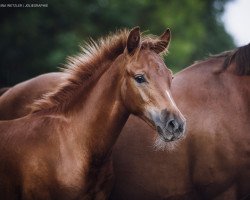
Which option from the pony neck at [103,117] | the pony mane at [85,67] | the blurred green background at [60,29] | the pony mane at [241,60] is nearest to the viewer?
the pony neck at [103,117]

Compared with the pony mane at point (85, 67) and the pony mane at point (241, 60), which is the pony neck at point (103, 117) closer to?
the pony mane at point (85, 67)

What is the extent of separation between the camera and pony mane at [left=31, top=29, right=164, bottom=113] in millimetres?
5723

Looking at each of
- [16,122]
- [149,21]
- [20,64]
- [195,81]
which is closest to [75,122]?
[16,122]

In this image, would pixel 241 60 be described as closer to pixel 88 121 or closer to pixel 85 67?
pixel 85 67

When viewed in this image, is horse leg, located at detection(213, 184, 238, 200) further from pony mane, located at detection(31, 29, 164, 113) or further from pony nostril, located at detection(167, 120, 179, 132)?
pony mane, located at detection(31, 29, 164, 113)

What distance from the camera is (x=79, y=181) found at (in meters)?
5.38

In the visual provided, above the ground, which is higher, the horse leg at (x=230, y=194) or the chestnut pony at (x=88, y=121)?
the chestnut pony at (x=88, y=121)

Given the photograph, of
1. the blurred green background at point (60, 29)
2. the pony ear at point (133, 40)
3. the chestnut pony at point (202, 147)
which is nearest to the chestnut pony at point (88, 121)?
the pony ear at point (133, 40)

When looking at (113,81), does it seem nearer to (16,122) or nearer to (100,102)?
(100,102)

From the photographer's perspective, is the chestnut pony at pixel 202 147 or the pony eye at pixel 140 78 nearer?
the pony eye at pixel 140 78

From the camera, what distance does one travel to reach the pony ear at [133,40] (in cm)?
532

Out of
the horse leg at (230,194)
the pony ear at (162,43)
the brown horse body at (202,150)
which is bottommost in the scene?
the horse leg at (230,194)

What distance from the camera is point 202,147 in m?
6.00

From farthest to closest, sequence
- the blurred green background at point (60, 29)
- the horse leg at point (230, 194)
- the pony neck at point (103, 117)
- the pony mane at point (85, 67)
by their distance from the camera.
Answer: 1. the blurred green background at point (60, 29)
2. the horse leg at point (230, 194)
3. the pony mane at point (85, 67)
4. the pony neck at point (103, 117)
